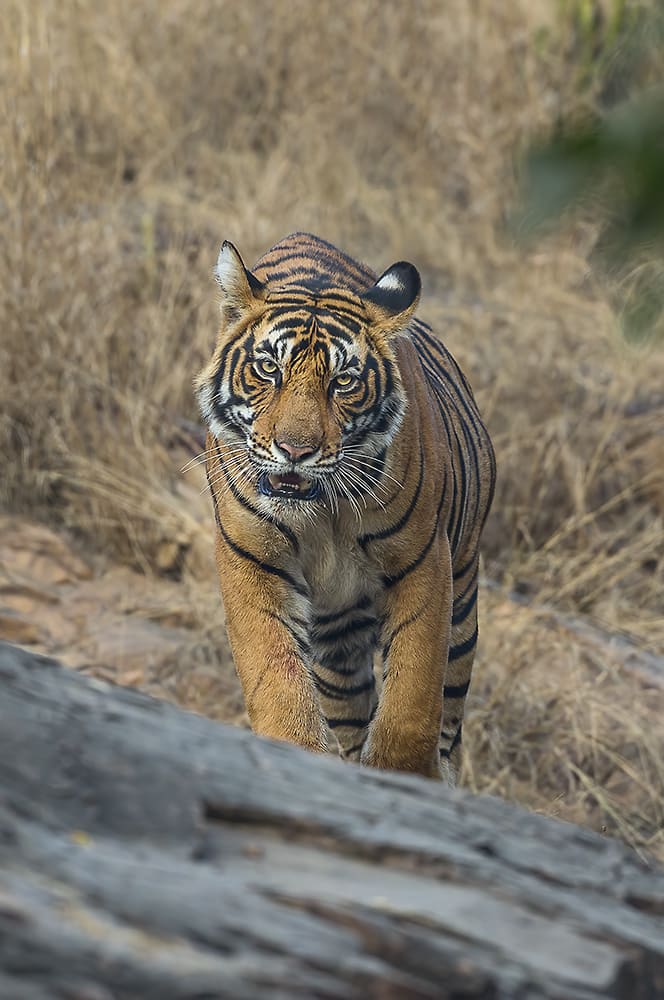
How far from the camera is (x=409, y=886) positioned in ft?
5.51

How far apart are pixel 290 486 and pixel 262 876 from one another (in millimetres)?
1827

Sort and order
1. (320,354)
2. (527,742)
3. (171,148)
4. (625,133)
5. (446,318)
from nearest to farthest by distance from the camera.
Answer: (625,133)
(320,354)
(527,742)
(446,318)
(171,148)

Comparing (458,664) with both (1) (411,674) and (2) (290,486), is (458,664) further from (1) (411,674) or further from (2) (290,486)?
(2) (290,486)

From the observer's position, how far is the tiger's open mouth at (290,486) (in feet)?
11.2

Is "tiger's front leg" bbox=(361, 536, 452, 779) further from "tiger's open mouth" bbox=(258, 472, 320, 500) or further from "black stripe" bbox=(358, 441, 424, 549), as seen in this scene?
"tiger's open mouth" bbox=(258, 472, 320, 500)

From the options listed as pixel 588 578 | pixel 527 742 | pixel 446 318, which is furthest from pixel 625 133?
pixel 446 318

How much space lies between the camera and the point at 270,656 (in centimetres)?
347

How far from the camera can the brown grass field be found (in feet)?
17.0

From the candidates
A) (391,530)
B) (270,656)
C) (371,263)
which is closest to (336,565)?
(391,530)

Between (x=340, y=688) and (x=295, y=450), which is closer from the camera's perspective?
(x=295, y=450)

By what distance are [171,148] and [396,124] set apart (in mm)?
1815

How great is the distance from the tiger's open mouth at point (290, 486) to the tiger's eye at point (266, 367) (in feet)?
0.79

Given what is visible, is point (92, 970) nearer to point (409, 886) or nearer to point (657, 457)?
point (409, 886)

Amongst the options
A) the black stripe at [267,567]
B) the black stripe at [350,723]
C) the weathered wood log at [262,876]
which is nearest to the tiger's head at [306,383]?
the black stripe at [267,567]
